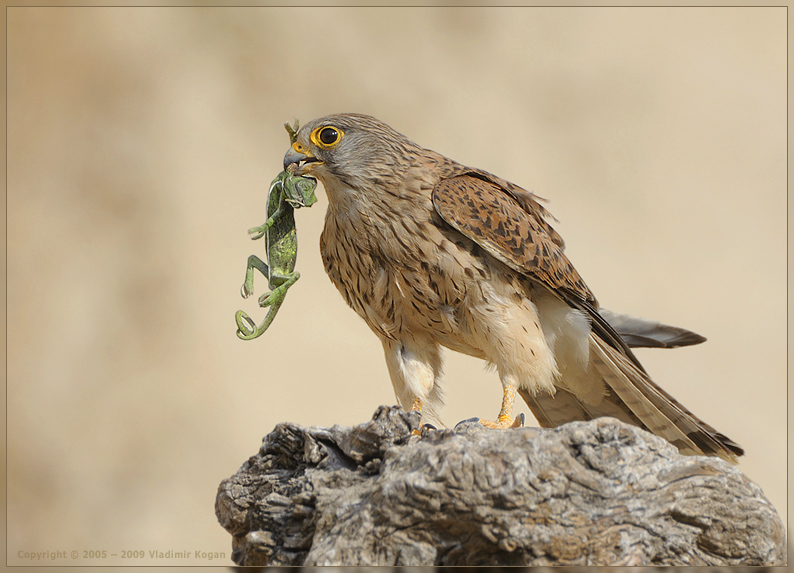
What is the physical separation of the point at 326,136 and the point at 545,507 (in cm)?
165

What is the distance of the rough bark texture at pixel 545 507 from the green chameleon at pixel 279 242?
86 centimetres

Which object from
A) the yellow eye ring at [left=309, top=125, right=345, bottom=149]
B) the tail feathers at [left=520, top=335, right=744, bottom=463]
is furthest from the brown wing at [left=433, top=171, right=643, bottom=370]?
the yellow eye ring at [left=309, top=125, right=345, bottom=149]

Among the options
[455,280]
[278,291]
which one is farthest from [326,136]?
[455,280]

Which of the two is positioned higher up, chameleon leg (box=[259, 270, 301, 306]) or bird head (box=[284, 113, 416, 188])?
bird head (box=[284, 113, 416, 188])

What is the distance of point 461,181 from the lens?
2.77m

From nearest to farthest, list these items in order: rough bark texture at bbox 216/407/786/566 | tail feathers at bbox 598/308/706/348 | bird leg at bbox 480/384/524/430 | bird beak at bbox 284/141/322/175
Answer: rough bark texture at bbox 216/407/786/566 < bird leg at bbox 480/384/524/430 < bird beak at bbox 284/141/322/175 < tail feathers at bbox 598/308/706/348

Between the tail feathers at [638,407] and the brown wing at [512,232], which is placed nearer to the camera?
the brown wing at [512,232]

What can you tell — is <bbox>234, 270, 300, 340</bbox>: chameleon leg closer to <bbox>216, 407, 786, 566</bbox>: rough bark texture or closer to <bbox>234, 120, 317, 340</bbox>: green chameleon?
<bbox>234, 120, 317, 340</bbox>: green chameleon

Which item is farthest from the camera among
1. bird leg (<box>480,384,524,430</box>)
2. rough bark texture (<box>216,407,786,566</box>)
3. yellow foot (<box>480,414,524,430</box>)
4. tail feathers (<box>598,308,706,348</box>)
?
tail feathers (<box>598,308,706,348</box>)

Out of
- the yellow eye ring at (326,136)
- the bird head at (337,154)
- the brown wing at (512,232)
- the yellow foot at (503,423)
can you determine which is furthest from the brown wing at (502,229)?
the yellow foot at (503,423)

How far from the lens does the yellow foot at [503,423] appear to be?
2.38 meters

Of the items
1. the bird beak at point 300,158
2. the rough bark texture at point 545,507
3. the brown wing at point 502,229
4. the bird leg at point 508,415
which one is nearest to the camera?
the rough bark texture at point 545,507

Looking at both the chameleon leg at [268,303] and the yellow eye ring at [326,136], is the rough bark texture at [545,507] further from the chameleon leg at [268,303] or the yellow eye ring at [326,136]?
the yellow eye ring at [326,136]

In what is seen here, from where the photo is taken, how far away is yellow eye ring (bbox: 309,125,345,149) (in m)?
2.71
